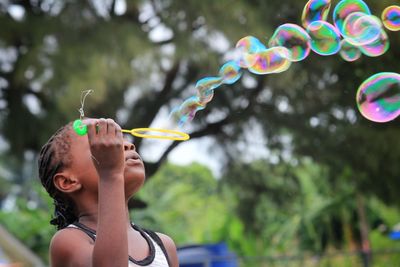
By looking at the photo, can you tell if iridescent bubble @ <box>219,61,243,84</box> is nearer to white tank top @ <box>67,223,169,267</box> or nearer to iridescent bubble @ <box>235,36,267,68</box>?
iridescent bubble @ <box>235,36,267,68</box>

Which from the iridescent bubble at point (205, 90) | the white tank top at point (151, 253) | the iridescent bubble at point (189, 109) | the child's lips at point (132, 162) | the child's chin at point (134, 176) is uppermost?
the iridescent bubble at point (205, 90)

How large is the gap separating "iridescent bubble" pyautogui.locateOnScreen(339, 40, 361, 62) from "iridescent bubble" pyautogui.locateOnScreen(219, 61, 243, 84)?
0.68 m

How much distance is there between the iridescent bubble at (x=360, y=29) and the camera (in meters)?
2.96

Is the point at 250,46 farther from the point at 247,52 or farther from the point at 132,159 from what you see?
the point at 132,159

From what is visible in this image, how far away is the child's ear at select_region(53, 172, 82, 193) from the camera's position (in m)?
1.91

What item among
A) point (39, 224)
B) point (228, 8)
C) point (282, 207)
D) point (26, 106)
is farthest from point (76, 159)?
point (39, 224)

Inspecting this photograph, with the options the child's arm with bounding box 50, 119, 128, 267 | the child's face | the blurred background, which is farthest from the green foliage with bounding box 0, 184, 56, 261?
the child's arm with bounding box 50, 119, 128, 267

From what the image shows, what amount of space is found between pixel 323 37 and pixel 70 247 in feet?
5.55

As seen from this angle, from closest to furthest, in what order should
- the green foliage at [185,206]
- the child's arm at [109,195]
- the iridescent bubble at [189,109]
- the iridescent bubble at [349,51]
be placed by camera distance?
the child's arm at [109,195], the iridescent bubble at [189,109], the iridescent bubble at [349,51], the green foliage at [185,206]

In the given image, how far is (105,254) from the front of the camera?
1686 mm

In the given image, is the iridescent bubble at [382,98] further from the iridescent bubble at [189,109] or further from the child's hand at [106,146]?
the child's hand at [106,146]

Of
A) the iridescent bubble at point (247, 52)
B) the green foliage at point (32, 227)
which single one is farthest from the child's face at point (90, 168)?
the green foliage at point (32, 227)

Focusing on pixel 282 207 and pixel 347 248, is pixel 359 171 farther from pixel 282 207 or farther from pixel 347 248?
pixel 347 248

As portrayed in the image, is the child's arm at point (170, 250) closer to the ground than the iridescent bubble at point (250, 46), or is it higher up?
closer to the ground
